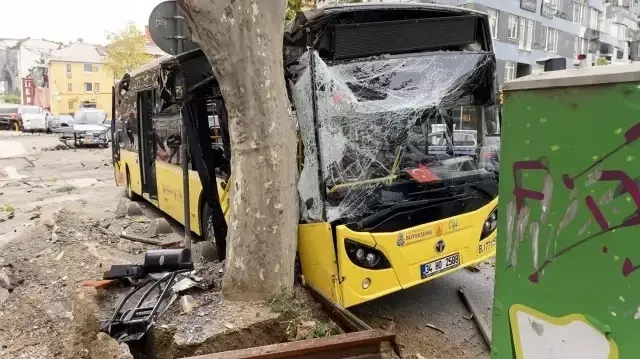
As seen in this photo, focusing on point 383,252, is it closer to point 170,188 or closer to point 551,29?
point 170,188

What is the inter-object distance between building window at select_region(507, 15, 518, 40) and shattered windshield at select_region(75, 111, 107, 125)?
82.4 ft

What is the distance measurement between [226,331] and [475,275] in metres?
3.44

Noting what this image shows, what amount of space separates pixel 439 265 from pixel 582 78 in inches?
114

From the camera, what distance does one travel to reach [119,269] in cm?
495

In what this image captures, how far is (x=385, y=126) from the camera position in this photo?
4496mm

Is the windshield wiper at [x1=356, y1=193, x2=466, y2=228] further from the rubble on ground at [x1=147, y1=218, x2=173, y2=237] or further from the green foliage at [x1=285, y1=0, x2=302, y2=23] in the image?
the green foliage at [x1=285, y1=0, x2=302, y2=23]

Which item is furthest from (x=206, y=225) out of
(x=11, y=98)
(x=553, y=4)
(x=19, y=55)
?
(x=19, y=55)

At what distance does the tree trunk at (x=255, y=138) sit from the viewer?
3588 millimetres

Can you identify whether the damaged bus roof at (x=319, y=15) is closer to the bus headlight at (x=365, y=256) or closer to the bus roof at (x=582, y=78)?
the bus headlight at (x=365, y=256)

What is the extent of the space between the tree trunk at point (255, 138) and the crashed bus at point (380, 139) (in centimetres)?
34

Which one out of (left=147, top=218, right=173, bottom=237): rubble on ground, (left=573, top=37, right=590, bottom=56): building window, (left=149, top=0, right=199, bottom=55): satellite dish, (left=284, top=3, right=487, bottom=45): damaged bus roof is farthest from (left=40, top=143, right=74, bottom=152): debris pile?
(left=573, top=37, right=590, bottom=56): building window

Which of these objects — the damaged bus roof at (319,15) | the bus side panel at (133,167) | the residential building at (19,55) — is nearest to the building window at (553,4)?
the bus side panel at (133,167)

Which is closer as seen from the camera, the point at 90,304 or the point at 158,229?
the point at 90,304

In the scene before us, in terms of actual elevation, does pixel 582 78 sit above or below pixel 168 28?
below
